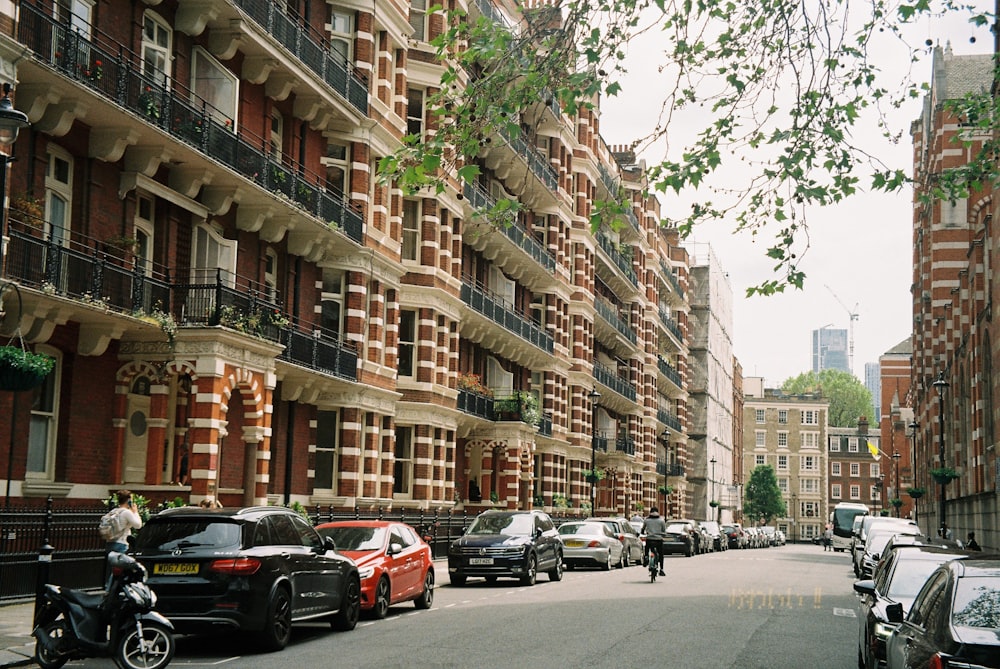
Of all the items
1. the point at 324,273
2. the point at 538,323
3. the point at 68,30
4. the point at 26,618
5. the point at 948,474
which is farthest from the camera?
the point at 538,323

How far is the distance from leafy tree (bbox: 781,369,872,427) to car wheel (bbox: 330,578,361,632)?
149692 mm

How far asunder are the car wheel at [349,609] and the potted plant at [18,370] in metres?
4.93

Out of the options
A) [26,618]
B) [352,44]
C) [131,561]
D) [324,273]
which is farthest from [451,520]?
[131,561]

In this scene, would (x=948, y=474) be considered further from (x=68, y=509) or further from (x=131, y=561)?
(x=131, y=561)

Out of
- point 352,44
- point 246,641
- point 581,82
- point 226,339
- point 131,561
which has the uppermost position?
point 352,44

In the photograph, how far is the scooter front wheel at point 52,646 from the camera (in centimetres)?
1181

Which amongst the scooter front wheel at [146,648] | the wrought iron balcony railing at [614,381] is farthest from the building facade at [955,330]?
the scooter front wheel at [146,648]

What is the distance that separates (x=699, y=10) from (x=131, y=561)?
7.95 m

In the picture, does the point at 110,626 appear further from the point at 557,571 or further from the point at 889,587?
the point at 557,571

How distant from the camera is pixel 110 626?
39.2 feet

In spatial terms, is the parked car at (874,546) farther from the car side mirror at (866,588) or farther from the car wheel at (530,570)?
the car side mirror at (866,588)

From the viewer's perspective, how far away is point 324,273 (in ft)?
105

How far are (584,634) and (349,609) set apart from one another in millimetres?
3212

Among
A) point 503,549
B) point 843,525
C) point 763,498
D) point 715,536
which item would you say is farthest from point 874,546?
point 763,498
